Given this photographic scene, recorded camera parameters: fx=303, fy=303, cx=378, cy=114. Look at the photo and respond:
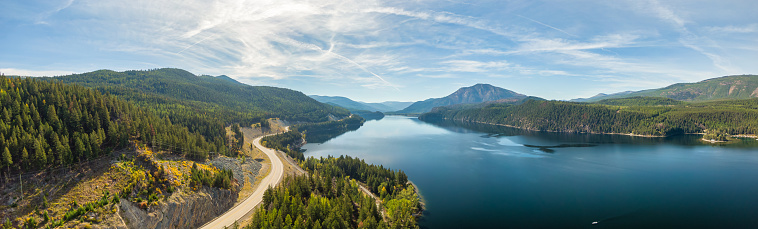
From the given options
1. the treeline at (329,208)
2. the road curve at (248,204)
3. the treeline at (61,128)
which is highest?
the treeline at (61,128)

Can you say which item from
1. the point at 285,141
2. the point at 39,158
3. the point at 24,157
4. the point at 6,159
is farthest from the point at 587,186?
the point at 285,141

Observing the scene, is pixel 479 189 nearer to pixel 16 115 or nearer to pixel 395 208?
pixel 395 208

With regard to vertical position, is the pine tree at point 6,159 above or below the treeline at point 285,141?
above

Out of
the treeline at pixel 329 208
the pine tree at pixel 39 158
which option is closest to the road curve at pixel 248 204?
the treeline at pixel 329 208

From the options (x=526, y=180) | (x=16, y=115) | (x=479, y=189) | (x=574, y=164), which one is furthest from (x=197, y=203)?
(x=574, y=164)

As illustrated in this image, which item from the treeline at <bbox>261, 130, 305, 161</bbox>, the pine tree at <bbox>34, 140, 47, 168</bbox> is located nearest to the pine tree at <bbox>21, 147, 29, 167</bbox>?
the pine tree at <bbox>34, 140, 47, 168</bbox>

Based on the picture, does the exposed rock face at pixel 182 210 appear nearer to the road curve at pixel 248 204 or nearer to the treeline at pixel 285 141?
the road curve at pixel 248 204

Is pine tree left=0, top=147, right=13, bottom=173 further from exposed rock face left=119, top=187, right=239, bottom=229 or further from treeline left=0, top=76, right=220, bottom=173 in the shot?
exposed rock face left=119, top=187, right=239, bottom=229
